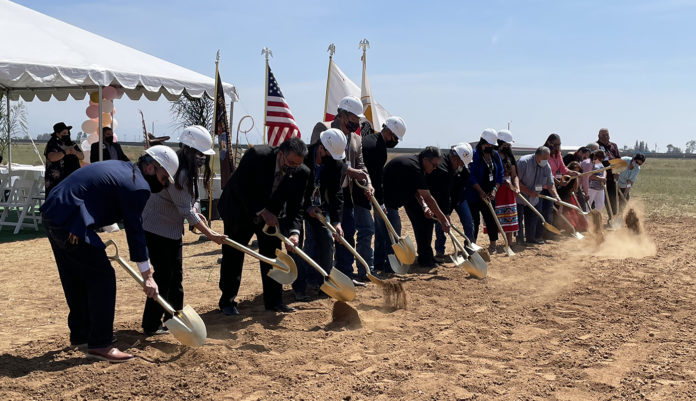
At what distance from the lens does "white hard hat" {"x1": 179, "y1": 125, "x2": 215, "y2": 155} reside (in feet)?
15.3

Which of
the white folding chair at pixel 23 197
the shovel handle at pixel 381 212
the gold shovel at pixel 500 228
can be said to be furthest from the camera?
the white folding chair at pixel 23 197

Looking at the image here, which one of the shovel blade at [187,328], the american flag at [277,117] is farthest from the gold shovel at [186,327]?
the american flag at [277,117]

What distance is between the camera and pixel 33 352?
471 cm

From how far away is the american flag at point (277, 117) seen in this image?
1011 centimetres

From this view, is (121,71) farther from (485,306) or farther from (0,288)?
(485,306)

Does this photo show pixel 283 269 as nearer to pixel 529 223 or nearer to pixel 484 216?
pixel 484 216

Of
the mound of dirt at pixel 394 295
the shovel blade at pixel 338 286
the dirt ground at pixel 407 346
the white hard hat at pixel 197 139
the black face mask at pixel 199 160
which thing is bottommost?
the dirt ground at pixel 407 346

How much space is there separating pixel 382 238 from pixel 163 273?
11.1 feet

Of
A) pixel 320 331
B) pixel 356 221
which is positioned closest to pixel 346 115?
pixel 356 221

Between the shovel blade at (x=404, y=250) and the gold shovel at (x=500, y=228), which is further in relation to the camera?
the gold shovel at (x=500, y=228)

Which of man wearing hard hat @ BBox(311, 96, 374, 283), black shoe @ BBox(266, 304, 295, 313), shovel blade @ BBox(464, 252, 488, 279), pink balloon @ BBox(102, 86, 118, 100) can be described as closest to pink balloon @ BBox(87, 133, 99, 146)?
pink balloon @ BBox(102, 86, 118, 100)

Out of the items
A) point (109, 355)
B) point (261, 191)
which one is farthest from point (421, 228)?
point (109, 355)

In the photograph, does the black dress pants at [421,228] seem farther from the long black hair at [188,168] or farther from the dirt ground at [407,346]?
the long black hair at [188,168]

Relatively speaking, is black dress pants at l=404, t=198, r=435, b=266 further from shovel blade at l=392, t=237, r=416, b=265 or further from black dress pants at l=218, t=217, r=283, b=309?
black dress pants at l=218, t=217, r=283, b=309
